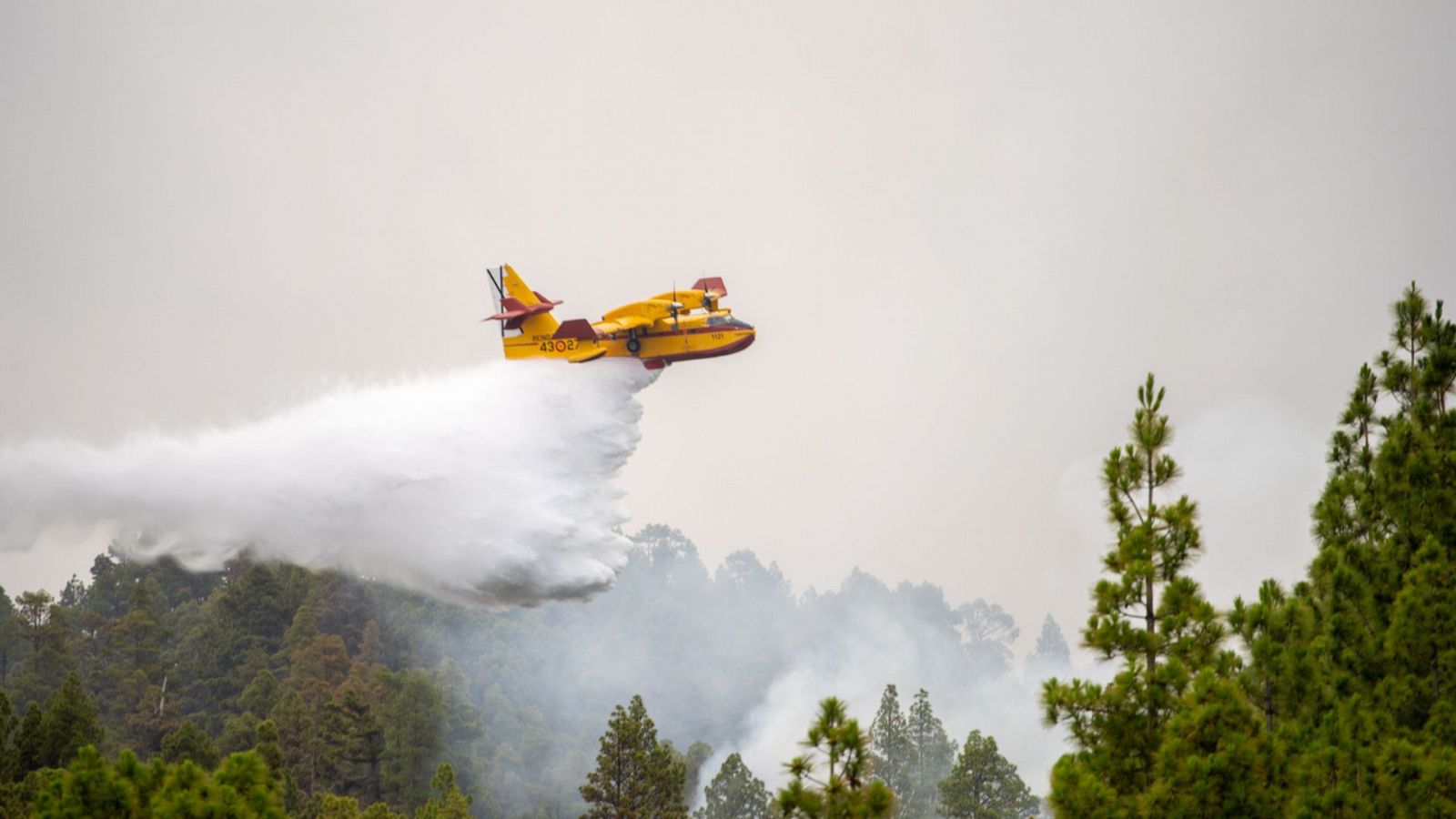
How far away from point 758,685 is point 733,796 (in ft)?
262

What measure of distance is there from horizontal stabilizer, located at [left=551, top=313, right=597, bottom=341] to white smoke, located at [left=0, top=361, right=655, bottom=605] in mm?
946

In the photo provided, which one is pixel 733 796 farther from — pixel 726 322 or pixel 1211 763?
pixel 1211 763

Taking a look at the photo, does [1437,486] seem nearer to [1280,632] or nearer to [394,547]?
[1280,632]

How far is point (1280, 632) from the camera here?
92.7 feet

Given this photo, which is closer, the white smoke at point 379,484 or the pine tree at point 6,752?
the white smoke at point 379,484

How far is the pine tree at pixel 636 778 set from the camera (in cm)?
6275

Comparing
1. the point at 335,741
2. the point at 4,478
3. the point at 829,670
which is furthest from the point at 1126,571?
the point at 829,670

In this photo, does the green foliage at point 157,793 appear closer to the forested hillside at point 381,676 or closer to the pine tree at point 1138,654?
the pine tree at point 1138,654

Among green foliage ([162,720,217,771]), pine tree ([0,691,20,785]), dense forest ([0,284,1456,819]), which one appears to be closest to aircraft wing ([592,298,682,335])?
dense forest ([0,284,1456,819])

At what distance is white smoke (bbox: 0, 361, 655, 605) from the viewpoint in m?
47.0

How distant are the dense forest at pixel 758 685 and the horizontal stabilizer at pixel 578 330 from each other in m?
15.5

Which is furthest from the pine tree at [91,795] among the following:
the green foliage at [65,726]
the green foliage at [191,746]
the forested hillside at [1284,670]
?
the green foliage at [191,746]

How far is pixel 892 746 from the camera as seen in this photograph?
4058 inches

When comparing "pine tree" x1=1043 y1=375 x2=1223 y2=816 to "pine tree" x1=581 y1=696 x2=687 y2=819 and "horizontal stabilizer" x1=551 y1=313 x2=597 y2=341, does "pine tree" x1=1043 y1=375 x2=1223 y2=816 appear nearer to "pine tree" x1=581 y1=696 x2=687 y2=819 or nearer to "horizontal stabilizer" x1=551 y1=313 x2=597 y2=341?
"horizontal stabilizer" x1=551 y1=313 x2=597 y2=341
